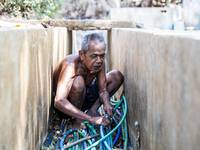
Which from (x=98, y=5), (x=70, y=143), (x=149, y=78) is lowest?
(x=70, y=143)

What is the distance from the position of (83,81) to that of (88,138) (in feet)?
2.53

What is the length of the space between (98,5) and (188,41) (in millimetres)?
17484

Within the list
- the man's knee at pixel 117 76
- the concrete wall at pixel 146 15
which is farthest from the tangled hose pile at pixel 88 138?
the concrete wall at pixel 146 15

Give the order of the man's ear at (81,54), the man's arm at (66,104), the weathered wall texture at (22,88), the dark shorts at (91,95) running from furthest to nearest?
1. the dark shorts at (91,95)
2. the man's ear at (81,54)
3. the man's arm at (66,104)
4. the weathered wall texture at (22,88)

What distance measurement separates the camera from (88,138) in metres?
3.30

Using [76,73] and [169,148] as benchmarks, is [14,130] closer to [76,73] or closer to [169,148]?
[169,148]

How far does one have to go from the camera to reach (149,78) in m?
2.38

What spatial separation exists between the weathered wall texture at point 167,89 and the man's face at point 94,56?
0.55m

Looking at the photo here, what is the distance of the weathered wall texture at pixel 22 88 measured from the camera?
1.70 metres

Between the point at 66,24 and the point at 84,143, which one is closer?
the point at 84,143

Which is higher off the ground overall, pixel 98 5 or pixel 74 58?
pixel 98 5

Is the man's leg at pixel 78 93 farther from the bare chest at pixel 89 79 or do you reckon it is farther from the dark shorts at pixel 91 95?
the dark shorts at pixel 91 95

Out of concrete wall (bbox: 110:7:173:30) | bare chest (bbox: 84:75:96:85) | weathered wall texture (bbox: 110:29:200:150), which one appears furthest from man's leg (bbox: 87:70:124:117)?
concrete wall (bbox: 110:7:173:30)

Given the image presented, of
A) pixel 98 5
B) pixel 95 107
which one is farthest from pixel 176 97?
pixel 98 5
